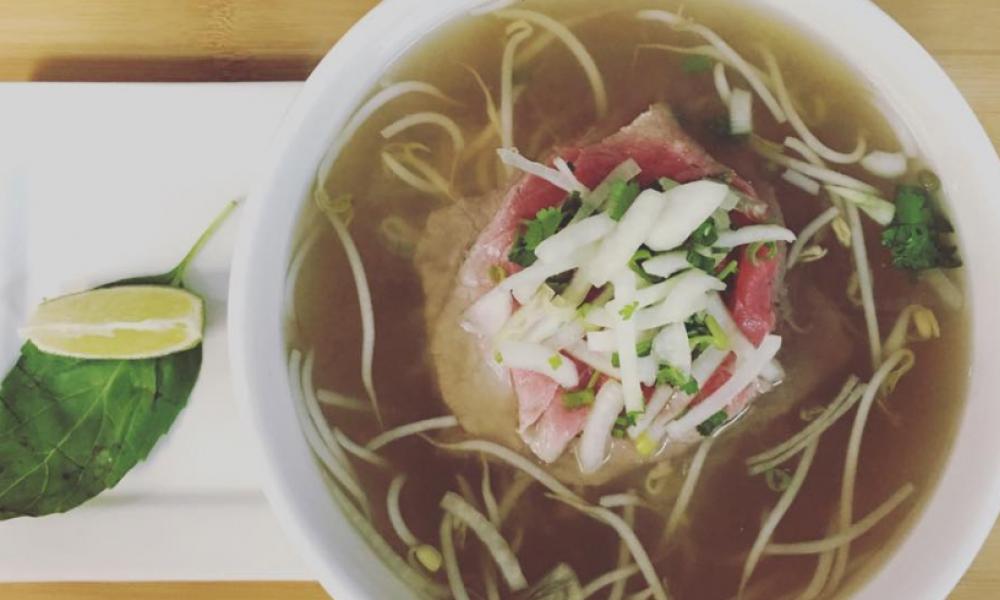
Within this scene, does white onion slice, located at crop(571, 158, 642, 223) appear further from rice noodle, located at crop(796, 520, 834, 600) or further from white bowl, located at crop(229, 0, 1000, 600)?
rice noodle, located at crop(796, 520, 834, 600)

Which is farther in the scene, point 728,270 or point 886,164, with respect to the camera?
point 886,164

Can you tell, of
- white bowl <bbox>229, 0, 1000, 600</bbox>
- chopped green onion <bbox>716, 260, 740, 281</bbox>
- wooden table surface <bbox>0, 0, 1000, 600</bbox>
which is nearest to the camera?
white bowl <bbox>229, 0, 1000, 600</bbox>

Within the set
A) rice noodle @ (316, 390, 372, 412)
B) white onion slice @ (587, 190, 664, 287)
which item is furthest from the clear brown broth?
white onion slice @ (587, 190, 664, 287)

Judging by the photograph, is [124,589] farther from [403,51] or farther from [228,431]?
[403,51]

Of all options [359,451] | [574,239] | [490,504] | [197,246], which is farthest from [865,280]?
[197,246]

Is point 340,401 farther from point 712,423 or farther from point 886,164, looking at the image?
point 886,164

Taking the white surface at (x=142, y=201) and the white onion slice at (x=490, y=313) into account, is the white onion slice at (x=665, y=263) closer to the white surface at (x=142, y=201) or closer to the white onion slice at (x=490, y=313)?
the white onion slice at (x=490, y=313)

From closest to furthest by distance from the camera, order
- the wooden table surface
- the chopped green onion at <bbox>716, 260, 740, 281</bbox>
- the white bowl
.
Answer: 1. the white bowl
2. the chopped green onion at <bbox>716, 260, 740, 281</bbox>
3. the wooden table surface
